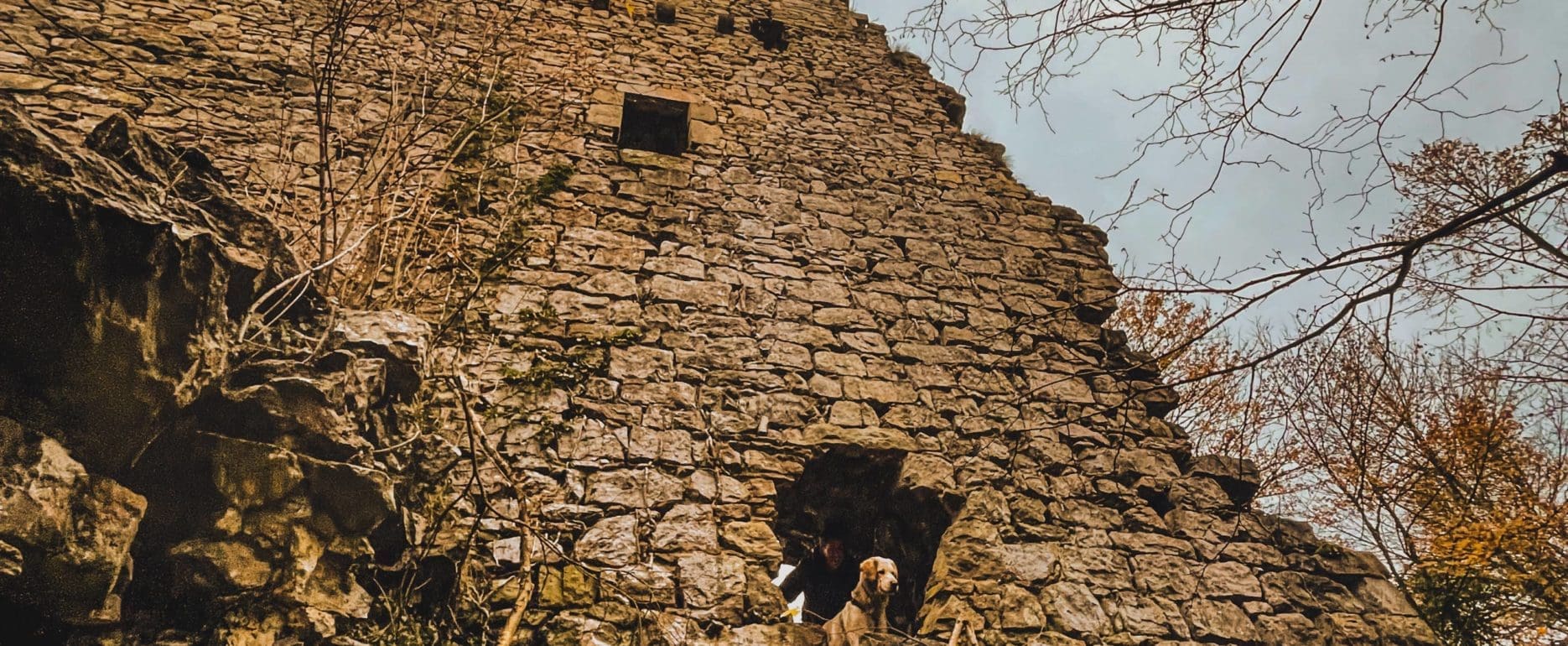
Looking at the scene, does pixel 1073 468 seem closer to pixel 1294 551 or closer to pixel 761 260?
pixel 1294 551

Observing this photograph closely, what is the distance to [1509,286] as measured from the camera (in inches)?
87.0

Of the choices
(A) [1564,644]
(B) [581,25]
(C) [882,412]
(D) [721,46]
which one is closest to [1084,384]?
(C) [882,412]

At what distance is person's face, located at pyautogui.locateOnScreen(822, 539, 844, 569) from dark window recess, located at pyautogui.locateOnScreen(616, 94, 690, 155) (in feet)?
9.04

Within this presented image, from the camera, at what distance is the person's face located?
3.81 metres

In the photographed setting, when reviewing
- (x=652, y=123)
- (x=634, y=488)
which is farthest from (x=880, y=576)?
(x=652, y=123)

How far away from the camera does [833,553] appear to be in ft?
12.5

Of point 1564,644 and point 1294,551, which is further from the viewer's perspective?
point 1564,644

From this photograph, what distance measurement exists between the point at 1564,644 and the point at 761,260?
624cm

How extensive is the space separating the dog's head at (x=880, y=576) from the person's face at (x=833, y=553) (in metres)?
0.55

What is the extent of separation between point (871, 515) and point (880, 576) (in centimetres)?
68

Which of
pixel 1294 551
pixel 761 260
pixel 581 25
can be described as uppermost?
pixel 581 25

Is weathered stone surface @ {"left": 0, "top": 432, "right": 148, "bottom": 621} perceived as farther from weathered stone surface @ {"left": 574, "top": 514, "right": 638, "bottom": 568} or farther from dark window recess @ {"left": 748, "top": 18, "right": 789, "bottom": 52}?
dark window recess @ {"left": 748, "top": 18, "right": 789, "bottom": 52}

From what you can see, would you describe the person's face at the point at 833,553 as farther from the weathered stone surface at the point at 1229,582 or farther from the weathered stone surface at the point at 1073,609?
the weathered stone surface at the point at 1229,582

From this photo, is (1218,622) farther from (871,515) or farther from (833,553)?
(833,553)
